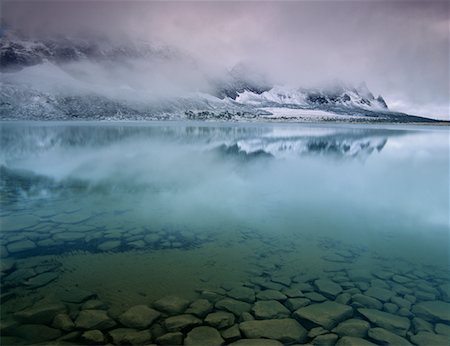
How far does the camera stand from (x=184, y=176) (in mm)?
17672

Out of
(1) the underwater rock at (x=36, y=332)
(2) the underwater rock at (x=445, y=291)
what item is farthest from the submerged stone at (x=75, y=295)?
(2) the underwater rock at (x=445, y=291)

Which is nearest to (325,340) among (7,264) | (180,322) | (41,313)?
(180,322)

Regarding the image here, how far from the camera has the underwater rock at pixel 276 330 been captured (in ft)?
16.4

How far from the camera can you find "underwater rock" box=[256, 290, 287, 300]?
19.7 feet

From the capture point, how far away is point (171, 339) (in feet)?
15.8

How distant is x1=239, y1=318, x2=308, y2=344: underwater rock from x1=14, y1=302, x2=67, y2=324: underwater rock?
9.09ft

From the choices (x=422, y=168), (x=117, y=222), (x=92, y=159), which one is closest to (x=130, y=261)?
(x=117, y=222)

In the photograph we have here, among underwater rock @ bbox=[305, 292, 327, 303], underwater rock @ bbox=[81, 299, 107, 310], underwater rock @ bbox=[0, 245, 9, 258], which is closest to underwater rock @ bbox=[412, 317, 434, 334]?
underwater rock @ bbox=[305, 292, 327, 303]

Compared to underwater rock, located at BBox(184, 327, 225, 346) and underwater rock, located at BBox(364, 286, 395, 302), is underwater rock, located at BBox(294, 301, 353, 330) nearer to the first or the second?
underwater rock, located at BBox(364, 286, 395, 302)

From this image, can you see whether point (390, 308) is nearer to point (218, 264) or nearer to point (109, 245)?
point (218, 264)

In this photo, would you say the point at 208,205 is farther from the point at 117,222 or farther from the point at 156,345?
the point at 156,345

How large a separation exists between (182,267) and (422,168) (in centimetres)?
2188

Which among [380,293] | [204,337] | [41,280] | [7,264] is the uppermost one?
[7,264]

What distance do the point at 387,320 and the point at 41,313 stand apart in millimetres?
5209
